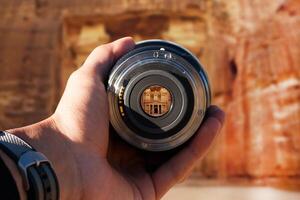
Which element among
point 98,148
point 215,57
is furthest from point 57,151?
point 215,57

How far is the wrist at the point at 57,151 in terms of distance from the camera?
0.72 m

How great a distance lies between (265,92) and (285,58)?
1.71ft

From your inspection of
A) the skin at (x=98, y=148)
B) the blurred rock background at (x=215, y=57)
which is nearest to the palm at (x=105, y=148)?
the skin at (x=98, y=148)

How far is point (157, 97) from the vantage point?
0.82 meters

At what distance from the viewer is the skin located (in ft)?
2.45

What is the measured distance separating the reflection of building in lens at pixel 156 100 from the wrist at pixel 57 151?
0.13 meters

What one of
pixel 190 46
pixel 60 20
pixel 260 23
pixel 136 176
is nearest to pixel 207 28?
pixel 190 46

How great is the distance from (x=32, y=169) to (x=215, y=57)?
302 inches

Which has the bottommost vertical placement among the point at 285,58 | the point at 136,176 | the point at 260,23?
the point at 136,176

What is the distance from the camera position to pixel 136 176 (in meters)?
0.88

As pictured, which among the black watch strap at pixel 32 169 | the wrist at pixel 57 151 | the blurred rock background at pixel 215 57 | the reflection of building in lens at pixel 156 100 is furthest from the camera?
the blurred rock background at pixel 215 57

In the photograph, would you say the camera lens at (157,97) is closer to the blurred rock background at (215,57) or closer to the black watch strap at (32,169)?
the black watch strap at (32,169)

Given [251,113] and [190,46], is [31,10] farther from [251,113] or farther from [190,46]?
[251,113]

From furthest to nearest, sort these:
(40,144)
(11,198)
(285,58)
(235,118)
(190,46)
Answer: (190,46) < (235,118) < (285,58) < (40,144) < (11,198)
